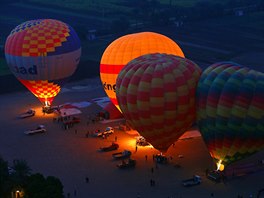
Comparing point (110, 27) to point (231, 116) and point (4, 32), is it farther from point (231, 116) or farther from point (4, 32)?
point (231, 116)

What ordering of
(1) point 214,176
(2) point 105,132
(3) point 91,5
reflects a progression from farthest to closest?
(3) point 91,5, (2) point 105,132, (1) point 214,176

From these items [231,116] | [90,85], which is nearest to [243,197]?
[231,116]

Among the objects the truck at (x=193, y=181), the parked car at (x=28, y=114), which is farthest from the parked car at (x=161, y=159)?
the parked car at (x=28, y=114)

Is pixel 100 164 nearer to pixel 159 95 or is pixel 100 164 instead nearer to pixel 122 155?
pixel 122 155

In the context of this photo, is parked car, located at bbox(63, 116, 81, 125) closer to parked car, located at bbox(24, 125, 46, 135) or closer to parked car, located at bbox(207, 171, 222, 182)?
parked car, located at bbox(24, 125, 46, 135)

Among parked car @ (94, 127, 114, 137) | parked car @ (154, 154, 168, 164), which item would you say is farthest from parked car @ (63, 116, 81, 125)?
parked car @ (154, 154, 168, 164)

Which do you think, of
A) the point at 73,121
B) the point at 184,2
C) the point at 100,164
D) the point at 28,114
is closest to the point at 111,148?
the point at 100,164

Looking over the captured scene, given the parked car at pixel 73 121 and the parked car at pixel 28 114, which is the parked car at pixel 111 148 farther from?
the parked car at pixel 28 114
